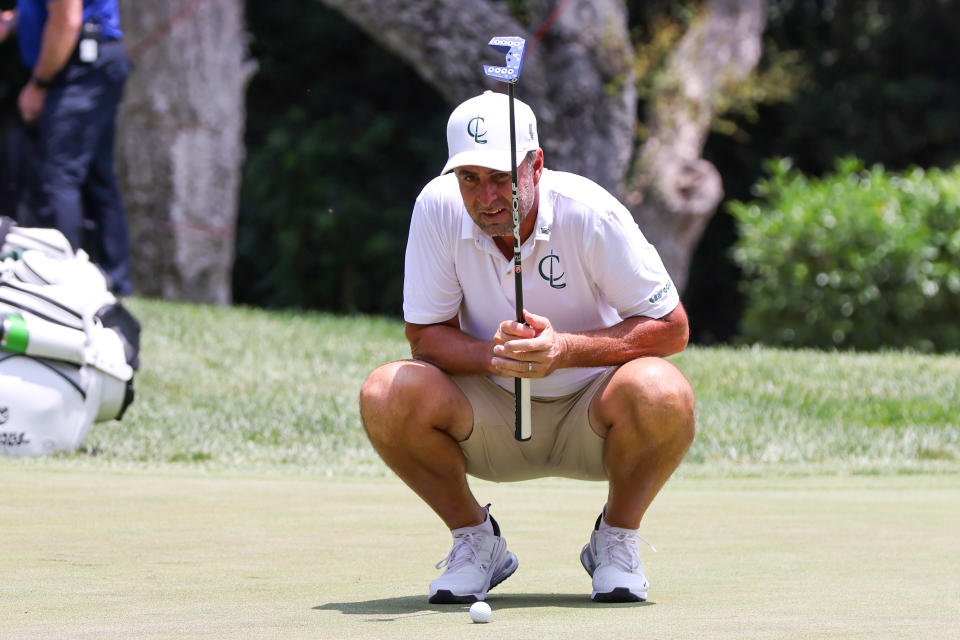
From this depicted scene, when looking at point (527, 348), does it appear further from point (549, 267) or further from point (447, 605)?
point (447, 605)

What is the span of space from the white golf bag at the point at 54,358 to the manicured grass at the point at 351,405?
21 centimetres

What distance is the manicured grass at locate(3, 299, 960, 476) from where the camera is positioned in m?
7.86

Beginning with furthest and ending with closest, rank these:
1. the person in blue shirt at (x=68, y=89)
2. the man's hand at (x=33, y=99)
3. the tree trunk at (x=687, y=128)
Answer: the tree trunk at (x=687, y=128) < the man's hand at (x=33, y=99) < the person in blue shirt at (x=68, y=89)

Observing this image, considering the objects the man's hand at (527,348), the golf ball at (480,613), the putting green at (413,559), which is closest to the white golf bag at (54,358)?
the putting green at (413,559)

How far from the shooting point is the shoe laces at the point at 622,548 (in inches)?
160

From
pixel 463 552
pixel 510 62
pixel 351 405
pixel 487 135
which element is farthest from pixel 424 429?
pixel 351 405

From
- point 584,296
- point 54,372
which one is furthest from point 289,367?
point 584,296

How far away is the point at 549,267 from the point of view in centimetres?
420

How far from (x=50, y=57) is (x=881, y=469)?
5.40 metres

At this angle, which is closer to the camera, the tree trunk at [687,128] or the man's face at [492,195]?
the man's face at [492,195]

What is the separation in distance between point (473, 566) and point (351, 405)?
5.17 metres

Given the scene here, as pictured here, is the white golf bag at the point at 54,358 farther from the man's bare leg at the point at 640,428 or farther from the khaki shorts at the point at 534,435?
the man's bare leg at the point at 640,428

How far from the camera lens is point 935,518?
18.2 feet

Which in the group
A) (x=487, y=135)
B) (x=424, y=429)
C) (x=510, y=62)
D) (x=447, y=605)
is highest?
(x=510, y=62)
